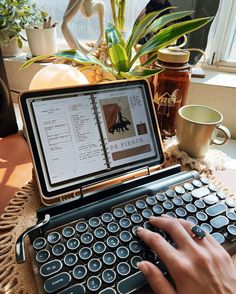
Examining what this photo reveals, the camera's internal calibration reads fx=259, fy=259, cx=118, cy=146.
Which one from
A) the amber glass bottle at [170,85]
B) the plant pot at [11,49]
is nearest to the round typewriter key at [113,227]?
the amber glass bottle at [170,85]

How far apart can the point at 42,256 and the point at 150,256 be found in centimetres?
15

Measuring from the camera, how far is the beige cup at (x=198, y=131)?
0.55 meters

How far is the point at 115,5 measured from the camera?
0.66 m

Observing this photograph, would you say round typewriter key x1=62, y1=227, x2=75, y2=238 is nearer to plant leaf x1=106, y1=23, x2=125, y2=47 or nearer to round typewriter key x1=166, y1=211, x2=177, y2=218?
round typewriter key x1=166, y1=211, x2=177, y2=218

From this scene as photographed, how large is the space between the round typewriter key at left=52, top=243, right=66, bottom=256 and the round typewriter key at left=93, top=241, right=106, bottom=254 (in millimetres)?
43

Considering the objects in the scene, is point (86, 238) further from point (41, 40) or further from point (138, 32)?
point (41, 40)

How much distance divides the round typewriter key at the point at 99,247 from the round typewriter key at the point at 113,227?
0.03 metres

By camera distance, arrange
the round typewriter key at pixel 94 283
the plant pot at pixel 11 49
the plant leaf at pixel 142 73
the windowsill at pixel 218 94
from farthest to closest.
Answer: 1. the plant pot at pixel 11 49
2. the windowsill at pixel 218 94
3. the plant leaf at pixel 142 73
4. the round typewriter key at pixel 94 283

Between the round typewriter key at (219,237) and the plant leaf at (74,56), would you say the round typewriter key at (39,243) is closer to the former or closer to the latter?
the round typewriter key at (219,237)

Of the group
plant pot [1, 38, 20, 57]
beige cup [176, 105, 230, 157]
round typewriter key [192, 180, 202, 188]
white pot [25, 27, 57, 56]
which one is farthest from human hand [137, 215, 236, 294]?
plant pot [1, 38, 20, 57]

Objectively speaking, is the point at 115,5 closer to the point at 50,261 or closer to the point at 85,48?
the point at 85,48

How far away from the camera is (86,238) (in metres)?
0.38

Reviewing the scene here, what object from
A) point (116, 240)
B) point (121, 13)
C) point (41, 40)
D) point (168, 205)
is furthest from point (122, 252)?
point (41, 40)

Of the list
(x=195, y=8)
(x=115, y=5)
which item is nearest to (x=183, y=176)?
(x=115, y=5)
